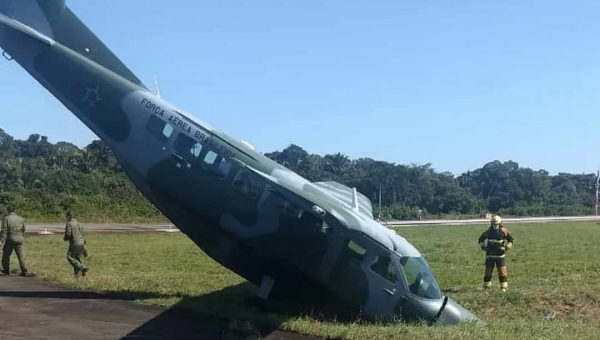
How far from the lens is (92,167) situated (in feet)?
263

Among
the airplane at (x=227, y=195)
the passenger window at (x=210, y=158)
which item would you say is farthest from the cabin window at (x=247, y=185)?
the passenger window at (x=210, y=158)

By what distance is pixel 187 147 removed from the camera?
1452 cm

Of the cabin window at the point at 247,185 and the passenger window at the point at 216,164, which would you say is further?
the passenger window at the point at 216,164

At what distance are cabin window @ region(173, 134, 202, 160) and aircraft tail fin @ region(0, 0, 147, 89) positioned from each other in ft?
8.06

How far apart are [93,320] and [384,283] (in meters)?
5.52

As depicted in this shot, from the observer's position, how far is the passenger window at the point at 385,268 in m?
12.6

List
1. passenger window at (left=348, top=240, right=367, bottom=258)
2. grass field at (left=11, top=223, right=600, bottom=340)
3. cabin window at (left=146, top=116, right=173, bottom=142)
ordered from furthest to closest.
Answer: cabin window at (left=146, top=116, right=173, bottom=142) → passenger window at (left=348, top=240, right=367, bottom=258) → grass field at (left=11, top=223, right=600, bottom=340)

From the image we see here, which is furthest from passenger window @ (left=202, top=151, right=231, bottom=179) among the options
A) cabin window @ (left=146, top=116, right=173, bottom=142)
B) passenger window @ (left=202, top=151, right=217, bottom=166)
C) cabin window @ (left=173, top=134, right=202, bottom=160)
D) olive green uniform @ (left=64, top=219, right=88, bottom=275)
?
olive green uniform @ (left=64, top=219, right=88, bottom=275)

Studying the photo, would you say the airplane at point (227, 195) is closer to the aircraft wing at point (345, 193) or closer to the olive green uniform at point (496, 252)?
the aircraft wing at point (345, 193)

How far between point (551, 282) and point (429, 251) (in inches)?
492

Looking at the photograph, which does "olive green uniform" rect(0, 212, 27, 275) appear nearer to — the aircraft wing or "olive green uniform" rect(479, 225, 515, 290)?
the aircraft wing

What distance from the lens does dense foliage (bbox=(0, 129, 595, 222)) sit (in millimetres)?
59094

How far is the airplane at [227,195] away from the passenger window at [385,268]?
2cm

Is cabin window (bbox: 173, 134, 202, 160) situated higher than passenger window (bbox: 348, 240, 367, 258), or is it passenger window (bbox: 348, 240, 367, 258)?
cabin window (bbox: 173, 134, 202, 160)
